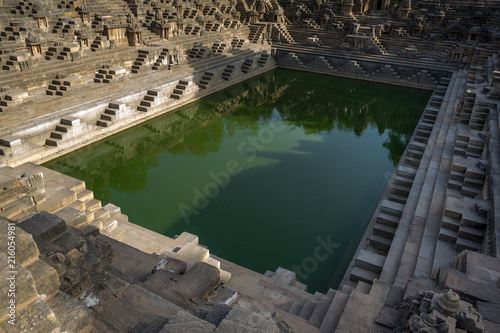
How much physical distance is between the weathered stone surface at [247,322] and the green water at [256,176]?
5.00 m

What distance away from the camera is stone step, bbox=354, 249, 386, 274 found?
292 inches

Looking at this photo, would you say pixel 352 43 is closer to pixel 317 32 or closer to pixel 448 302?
pixel 317 32

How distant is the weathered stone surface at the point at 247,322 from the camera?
118 inches

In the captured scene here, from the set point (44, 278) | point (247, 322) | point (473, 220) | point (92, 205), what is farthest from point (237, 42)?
point (247, 322)

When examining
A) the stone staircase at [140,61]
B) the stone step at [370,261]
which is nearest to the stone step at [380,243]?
the stone step at [370,261]

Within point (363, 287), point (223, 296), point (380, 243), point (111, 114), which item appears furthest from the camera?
point (111, 114)

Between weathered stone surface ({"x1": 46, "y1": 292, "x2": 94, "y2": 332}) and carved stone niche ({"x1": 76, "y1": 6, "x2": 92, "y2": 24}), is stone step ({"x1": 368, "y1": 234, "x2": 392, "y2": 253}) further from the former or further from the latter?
carved stone niche ({"x1": 76, "y1": 6, "x2": 92, "y2": 24})

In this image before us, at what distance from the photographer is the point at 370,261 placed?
296 inches

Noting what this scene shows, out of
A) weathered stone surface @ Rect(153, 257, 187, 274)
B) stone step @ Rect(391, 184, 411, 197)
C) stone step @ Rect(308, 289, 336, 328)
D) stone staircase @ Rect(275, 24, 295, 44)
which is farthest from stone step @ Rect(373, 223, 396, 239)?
stone staircase @ Rect(275, 24, 295, 44)

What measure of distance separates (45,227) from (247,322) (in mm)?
3492

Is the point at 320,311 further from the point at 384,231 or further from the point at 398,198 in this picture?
the point at 398,198

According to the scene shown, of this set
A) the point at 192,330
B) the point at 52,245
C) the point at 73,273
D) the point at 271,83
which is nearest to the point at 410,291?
the point at 192,330

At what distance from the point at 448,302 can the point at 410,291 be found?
1.03 meters

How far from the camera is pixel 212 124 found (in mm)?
16609
